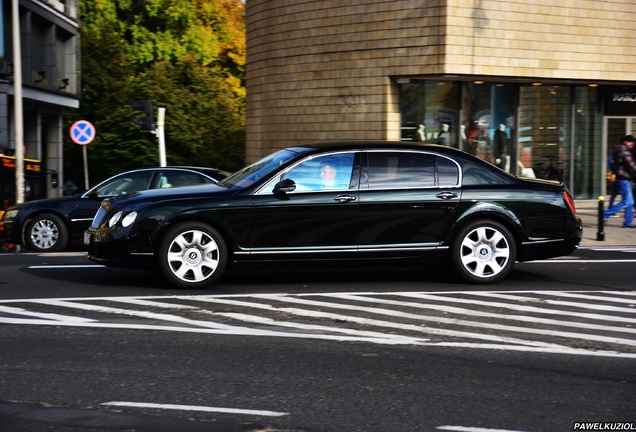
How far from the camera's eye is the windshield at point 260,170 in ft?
34.3

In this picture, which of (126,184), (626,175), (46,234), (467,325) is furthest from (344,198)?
(626,175)

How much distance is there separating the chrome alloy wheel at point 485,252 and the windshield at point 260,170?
6.69 feet

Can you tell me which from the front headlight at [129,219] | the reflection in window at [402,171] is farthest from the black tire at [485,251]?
the front headlight at [129,219]

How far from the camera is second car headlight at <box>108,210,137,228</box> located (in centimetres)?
1014

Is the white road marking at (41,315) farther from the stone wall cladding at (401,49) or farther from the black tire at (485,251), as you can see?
the stone wall cladding at (401,49)

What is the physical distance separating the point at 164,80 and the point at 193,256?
96.4ft

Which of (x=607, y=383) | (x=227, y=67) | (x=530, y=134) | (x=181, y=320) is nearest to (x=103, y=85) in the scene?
(x=227, y=67)

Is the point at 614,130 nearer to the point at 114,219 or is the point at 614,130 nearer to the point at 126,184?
the point at 126,184

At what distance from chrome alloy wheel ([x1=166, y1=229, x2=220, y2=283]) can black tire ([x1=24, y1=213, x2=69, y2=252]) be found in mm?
5940

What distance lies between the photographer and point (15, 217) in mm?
15891

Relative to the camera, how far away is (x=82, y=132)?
26.0m

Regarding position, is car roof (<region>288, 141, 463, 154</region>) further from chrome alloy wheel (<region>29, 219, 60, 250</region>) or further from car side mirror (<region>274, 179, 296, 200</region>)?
chrome alloy wheel (<region>29, 219, 60, 250</region>)

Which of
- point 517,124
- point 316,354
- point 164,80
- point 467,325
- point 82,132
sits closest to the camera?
point 316,354

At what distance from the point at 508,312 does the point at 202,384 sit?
362cm
